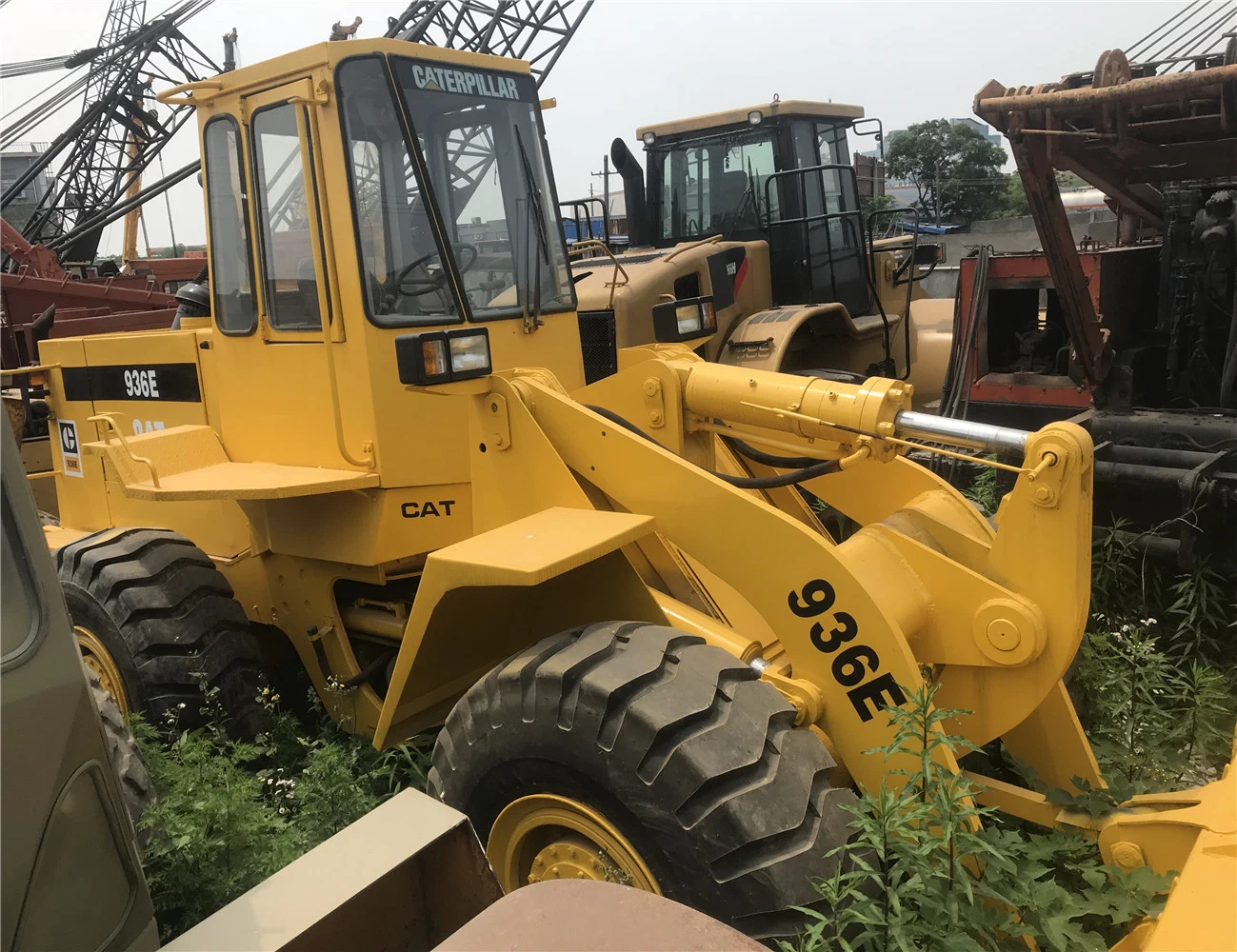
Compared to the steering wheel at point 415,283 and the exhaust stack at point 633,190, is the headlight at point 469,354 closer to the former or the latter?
the steering wheel at point 415,283

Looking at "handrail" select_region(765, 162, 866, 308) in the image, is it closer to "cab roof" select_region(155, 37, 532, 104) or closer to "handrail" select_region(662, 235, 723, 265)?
"handrail" select_region(662, 235, 723, 265)

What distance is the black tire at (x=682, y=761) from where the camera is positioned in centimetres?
219

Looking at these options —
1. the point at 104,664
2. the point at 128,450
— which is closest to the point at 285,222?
the point at 128,450

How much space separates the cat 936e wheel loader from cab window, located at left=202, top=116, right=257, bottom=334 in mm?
17

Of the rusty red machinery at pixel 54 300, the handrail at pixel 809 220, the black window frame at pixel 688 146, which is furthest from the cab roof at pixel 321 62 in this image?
the rusty red machinery at pixel 54 300

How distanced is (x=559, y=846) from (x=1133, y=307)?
485 centimetres

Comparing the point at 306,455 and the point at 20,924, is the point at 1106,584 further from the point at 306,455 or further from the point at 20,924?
the point at 20,924

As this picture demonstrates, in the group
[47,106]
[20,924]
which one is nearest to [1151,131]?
[20,924]

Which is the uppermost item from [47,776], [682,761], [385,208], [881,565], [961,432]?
[385,208]

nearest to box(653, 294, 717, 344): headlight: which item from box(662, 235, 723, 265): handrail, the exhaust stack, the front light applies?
the front light

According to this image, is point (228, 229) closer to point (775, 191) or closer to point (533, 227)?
point (533, 227)

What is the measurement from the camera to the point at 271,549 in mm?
4051

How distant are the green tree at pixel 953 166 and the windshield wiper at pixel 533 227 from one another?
88.7 feet

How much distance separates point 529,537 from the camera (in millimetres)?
2729
